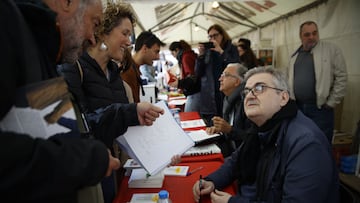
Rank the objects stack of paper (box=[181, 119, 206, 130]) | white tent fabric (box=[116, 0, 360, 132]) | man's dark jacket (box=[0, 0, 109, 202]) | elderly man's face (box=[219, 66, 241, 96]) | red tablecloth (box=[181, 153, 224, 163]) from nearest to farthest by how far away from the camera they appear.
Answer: man's dark jacket (box=[0, 0, 109, 202])
red tablecloth (box=[181, 153, 224, 163])
elderly man's face (box=[219, 66, 241, 96])
stack of paper (box=[181, 119, 206, 130])
white tent fabric (box=[116, 0, 360, 132])

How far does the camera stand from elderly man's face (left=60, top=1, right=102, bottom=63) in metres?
0.71

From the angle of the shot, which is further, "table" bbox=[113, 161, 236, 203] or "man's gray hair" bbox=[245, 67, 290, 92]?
"man's gray hair" bbox=[245, 67, 290, 92]

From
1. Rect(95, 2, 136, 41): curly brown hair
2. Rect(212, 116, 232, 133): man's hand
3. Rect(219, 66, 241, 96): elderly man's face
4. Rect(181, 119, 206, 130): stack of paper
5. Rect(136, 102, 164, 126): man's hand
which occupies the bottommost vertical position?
Result: Rect(181, 119, 206, 130): stack of paper

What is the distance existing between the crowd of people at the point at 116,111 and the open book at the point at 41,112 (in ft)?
0.06

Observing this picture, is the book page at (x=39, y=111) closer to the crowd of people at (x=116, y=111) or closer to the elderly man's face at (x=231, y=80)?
the crowd of people at (x=116, y=111)

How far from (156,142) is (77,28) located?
0.70 metres

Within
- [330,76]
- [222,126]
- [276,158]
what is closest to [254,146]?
[276,158]

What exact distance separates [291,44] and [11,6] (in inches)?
227

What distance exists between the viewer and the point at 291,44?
5.51 m

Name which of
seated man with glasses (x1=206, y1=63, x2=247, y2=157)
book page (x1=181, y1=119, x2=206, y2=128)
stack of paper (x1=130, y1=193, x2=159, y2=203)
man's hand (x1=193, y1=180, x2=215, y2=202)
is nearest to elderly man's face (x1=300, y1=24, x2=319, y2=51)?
seated man with glasses (x1=206, y1=63, x2=247, y2=157)

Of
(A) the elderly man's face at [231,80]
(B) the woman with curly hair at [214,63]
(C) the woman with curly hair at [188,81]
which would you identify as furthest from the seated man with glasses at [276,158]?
(C) the woman with curly hair at [188,81]

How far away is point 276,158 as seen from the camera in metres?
1.16

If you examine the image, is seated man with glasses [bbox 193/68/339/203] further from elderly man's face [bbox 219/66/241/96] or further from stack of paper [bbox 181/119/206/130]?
stack of paper [bbox 181/119/206/130]

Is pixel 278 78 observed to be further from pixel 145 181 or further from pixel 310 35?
pixel 310 35
